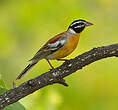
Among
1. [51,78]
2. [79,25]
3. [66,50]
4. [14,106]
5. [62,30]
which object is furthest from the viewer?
[62,30]

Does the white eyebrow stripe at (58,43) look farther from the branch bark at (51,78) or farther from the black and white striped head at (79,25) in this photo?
the branch bark at (51,78)

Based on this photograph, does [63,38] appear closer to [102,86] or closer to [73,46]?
[73,46]

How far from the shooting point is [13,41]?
8141 mm

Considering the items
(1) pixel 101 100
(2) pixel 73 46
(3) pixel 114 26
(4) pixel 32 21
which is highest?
(4) pixel 32 21

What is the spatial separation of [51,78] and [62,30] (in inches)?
118

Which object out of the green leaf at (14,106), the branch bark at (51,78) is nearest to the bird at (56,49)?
the branch bark at (51,78)

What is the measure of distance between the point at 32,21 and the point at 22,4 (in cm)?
41

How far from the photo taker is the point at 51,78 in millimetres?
4598

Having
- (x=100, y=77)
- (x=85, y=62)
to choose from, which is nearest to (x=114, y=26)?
(x=100, y=77)

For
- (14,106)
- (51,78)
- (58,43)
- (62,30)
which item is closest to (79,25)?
(58,43)

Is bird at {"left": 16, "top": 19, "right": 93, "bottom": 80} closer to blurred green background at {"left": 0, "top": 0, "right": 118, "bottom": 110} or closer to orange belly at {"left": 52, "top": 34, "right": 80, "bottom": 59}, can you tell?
orange belly at {"left": 52, "top": 34, "right": 80, "bottom": 59}

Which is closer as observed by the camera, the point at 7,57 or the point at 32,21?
the point at 32,21

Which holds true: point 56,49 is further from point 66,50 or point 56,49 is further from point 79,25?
point 79,25

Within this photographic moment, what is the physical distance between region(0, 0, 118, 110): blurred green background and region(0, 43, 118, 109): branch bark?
1494 millimetres
